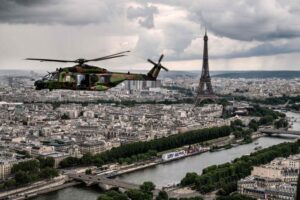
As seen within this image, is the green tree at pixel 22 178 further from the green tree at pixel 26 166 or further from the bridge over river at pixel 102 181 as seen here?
the bridge over river at pixel 102 181

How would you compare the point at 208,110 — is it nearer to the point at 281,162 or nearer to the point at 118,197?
the point at 281,162

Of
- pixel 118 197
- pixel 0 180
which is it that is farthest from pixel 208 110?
pixel 118 197

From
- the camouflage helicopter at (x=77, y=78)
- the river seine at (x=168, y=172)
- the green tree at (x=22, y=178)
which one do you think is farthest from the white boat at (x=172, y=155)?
the camouflage helicopter at (x=77, y=78)

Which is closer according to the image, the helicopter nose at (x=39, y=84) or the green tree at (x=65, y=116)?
the helicopter nose at (x=39, y=84)

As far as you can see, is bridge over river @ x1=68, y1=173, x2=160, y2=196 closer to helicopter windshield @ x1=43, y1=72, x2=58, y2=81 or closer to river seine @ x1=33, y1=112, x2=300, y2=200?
river seine @ x1=33, y1=112, x2=300, y2=200

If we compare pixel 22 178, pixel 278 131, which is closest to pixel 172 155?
pixel 22 178

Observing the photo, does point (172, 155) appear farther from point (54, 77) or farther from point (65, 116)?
point (54, 77)

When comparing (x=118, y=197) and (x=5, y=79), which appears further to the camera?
(x=5, y=79)

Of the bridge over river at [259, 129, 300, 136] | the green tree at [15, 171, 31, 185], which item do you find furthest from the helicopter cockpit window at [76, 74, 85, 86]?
the bridge over river at [259, 129, 300, 136]
